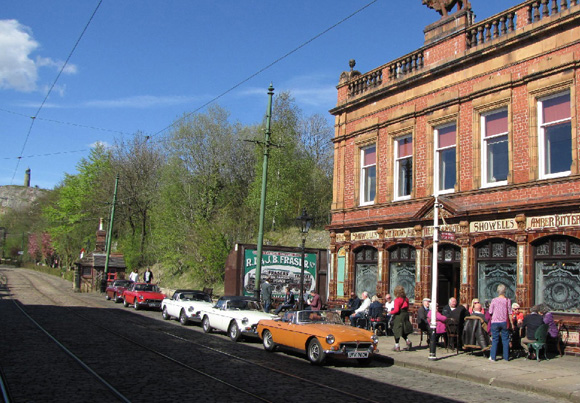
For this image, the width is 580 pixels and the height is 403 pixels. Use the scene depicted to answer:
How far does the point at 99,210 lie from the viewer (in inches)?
2522

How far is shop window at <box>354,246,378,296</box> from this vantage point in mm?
21484

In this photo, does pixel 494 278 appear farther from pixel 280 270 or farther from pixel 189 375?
pixel 280 270

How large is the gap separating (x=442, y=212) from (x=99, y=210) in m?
53.3

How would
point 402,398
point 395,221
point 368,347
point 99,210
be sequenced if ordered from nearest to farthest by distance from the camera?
point 402,398 → point 368,347 → point 395,221 → point 99,210

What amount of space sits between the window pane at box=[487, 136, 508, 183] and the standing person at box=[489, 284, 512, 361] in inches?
202

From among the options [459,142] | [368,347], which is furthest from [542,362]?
[459,142]

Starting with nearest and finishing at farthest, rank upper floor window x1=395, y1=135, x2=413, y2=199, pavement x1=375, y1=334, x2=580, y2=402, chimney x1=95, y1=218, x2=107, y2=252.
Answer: pavement x1=375, y1=334, x2=580, y2=402, upper floor window x1=395, y1=135, x2=413, y2=199, chimney x1=95, y1=218, x2=107, y2=252

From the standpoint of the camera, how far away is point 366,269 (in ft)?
71.9

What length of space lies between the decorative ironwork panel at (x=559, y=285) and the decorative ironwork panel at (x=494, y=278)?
0.84m

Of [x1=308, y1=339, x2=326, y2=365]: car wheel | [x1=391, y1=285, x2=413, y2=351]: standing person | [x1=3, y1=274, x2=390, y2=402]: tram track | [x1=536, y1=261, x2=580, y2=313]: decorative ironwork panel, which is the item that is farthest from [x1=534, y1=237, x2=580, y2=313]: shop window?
[x1=3, y1=274, x2=390, y2=402]: tram track

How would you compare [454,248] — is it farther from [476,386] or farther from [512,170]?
[476,386]

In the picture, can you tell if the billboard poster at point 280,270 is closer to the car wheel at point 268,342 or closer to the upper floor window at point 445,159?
the upper floor window at point 445,159

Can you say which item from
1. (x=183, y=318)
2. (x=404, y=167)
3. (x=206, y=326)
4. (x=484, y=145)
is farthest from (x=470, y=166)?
(x=183, y=318)

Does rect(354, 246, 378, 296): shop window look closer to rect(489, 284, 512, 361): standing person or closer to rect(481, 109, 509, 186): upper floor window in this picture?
rect(481, 109, 509, 186): upper floor window
